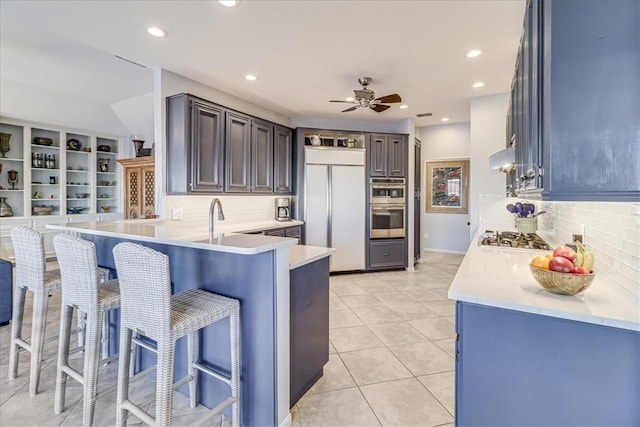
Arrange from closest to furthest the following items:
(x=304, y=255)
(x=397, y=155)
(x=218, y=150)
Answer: (x=304, y=255) < (x=218, y=150) < (x=397, y=155)

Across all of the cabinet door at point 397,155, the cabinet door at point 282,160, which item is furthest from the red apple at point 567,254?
the cabinet door at point 397,155

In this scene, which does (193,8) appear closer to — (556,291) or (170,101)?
(170,101)

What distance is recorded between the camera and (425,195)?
6969mm

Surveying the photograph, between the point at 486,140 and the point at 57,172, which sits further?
the point at 57,172

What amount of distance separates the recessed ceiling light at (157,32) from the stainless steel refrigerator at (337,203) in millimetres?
2743

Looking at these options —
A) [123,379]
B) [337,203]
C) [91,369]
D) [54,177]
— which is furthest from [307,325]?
[54,177]

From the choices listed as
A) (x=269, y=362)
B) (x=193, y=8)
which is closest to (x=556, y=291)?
(x=269, y=362)

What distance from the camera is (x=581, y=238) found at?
1.83 m

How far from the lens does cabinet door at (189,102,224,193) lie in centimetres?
346

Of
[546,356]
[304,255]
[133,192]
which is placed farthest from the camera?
[133,192]

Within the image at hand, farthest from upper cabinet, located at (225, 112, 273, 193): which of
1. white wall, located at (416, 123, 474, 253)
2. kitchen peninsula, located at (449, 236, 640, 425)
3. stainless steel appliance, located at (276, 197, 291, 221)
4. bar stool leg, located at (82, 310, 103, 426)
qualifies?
white wall, located at (416, 123, 474, 253)

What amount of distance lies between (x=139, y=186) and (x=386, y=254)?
3.97 metres

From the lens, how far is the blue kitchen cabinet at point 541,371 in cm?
105

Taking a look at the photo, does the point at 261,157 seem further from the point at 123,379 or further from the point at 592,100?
the point at 592,100
